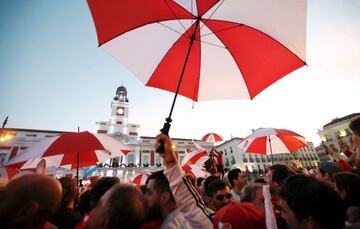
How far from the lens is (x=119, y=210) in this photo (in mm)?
1213

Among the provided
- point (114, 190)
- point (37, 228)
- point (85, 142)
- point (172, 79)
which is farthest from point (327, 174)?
point (85, 142)

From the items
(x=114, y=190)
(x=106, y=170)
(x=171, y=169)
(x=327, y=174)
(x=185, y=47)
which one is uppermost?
(x=185, y=47)

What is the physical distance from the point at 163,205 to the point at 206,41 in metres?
2.69

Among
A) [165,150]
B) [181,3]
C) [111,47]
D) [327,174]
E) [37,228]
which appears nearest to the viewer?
[37,228]

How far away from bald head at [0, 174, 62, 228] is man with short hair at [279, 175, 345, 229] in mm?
1876

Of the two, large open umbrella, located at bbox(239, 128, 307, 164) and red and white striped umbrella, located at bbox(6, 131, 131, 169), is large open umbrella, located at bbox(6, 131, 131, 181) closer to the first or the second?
red and white striped umbrella, located at bbox(6, 131, 131, 169)

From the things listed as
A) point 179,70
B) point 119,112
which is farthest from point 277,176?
point 119,112

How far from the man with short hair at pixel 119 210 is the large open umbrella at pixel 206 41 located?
5.62 ft

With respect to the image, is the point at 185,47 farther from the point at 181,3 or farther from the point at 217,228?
the point at 217,228

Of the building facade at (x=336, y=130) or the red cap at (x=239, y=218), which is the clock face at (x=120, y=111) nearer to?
the red cap at (x=239, y=218)

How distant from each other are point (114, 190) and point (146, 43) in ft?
8.33

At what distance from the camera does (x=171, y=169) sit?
5.42ft

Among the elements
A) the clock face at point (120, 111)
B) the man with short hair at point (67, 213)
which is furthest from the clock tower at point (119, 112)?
the man with short hair at point (67, 213)

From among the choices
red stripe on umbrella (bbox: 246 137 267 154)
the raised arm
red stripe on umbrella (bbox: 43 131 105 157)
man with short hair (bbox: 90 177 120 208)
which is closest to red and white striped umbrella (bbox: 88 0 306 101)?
the raised arm
